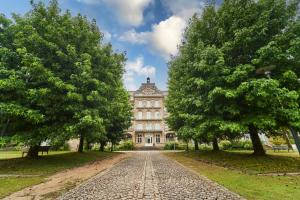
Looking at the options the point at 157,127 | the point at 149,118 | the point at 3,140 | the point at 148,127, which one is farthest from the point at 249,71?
the point at 149,118

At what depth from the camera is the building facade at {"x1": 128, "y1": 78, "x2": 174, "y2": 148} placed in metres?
60.3

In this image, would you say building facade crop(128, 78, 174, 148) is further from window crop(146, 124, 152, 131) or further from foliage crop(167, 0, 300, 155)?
foliage crop(167, 0, 300, 155)

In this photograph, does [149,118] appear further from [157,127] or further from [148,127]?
[157,127]

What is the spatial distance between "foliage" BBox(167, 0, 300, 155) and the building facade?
4506 centimetres

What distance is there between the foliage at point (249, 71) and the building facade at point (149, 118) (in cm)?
4506

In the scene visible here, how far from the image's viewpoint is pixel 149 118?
61875 millimetres

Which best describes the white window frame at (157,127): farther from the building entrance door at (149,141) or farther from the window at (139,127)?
the window at (139,127)

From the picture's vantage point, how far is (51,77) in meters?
12.7

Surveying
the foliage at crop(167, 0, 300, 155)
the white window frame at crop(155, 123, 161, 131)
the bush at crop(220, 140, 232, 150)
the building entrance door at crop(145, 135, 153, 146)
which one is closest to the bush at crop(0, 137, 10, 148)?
the foliage at crop(167, 0, 300, 155)

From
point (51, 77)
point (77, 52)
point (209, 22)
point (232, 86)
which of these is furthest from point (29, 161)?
point (209, 22)

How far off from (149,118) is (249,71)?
49207 millimetres

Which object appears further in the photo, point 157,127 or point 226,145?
point 157,127

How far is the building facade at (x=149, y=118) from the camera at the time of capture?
6028 centimetres

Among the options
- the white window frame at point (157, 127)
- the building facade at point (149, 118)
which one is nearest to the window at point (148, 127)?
the building facade at point (149, 118)
